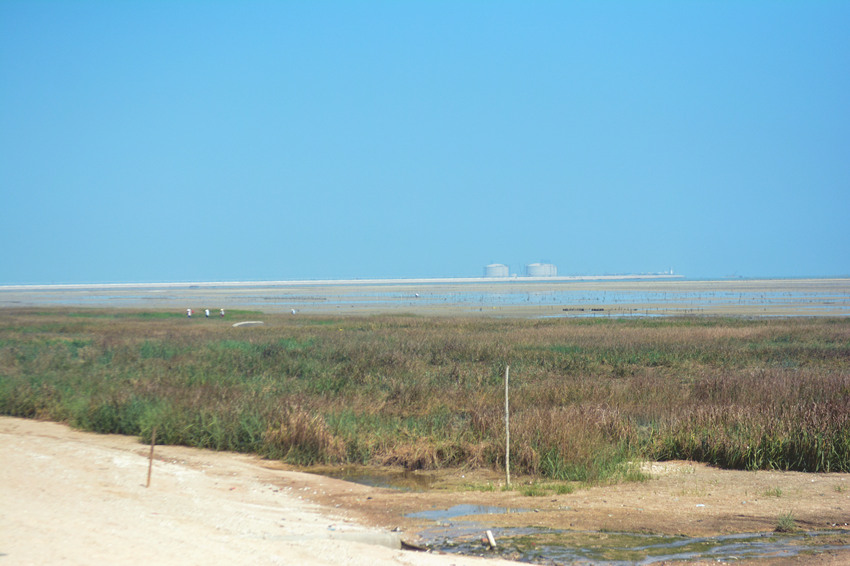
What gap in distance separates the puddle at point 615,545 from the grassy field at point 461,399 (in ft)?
9.66

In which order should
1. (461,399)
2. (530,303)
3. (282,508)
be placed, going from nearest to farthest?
(282,508), (461,399), (530,303)

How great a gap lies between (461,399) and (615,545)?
8932mm

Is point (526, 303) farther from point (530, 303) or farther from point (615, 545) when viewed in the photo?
point (615, 545)

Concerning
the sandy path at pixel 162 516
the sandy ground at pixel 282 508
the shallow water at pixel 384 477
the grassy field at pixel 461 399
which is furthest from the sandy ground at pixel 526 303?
the sandy ground at pixel 282 508

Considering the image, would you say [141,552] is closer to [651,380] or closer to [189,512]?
[189,512]

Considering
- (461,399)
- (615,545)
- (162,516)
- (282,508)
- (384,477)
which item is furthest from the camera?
(461,399)

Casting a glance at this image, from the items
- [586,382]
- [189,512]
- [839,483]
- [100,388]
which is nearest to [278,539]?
[189,512]

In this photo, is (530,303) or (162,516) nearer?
(162,516)

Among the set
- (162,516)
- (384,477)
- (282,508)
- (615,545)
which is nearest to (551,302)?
(384,477)

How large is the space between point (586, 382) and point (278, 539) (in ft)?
41.7

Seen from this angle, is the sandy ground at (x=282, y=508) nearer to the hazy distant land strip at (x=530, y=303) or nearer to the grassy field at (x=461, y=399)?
the grassy field at (x=461, y=399)

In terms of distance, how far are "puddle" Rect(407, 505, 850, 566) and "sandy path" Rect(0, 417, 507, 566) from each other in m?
0.59

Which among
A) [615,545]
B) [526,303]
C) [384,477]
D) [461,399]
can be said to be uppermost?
[526,303]

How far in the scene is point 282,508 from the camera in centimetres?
929
